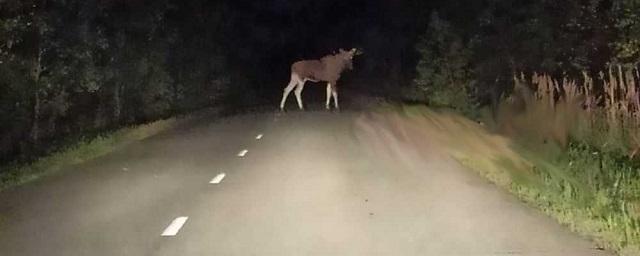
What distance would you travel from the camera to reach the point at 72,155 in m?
21.5

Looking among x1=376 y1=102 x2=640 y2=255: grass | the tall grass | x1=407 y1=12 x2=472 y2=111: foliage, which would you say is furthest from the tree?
x1=376 y1=102 x2=640 y2=255: grass

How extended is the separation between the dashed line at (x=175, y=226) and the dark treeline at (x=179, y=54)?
10927 mm

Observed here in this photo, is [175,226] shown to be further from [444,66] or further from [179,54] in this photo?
[179,54]

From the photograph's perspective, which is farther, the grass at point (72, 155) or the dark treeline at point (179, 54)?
the dark treeline at point (179, 54)

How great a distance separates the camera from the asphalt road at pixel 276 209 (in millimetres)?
9906

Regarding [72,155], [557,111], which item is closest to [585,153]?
[557,111]

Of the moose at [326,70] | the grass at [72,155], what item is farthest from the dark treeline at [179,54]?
the moose at [326,70]

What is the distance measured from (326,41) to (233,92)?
4502cm

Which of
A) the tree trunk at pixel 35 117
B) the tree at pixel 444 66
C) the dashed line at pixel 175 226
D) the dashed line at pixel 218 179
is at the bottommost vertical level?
the tree at pixel 444 66

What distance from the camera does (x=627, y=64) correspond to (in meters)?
21.2

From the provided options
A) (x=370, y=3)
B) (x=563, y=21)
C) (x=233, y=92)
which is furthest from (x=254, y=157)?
(x=370, y=3)

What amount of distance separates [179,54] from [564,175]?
30041mm

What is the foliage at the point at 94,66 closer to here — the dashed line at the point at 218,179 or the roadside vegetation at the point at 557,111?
the dashed line at the point at 218,179

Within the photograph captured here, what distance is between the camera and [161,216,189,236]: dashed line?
423 inches
